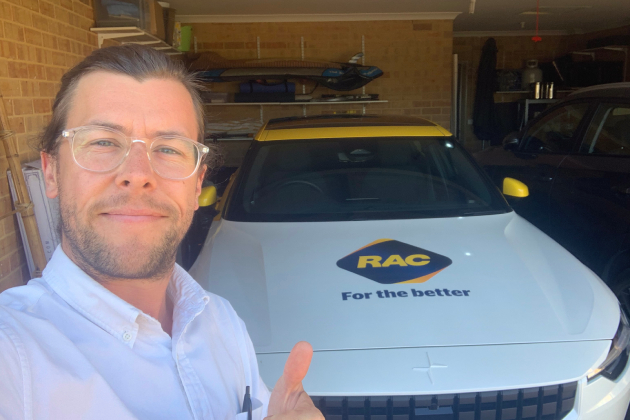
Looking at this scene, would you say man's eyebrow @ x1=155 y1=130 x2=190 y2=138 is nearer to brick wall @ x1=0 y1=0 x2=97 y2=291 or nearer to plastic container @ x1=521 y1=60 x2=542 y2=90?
brick wall @ x1=0 y1=0 x2=97 y2=291

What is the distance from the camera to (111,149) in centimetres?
102

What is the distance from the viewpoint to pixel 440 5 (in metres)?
6.81

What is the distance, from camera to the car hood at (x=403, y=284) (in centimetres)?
171

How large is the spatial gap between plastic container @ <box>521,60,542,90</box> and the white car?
735cm

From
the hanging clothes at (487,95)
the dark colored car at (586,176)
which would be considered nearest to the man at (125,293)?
the dark colored car at (586,176)

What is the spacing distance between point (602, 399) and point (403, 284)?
2.46 feet

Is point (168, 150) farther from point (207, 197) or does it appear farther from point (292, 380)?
point (207, 197)

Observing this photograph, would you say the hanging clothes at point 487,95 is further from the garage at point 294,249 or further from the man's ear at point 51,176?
the man's ear at point 51,176

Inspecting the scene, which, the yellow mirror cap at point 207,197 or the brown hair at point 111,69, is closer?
the brown hair at point 111,69

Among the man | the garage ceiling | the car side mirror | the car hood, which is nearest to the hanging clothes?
the garage ceiling

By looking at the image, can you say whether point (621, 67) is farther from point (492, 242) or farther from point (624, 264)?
point (492, 242)

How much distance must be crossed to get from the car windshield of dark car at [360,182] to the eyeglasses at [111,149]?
4.86 ft

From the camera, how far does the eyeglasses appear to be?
101 cm

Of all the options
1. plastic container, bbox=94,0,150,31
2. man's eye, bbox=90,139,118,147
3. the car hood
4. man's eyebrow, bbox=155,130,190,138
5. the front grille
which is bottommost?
the front grille
